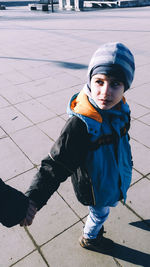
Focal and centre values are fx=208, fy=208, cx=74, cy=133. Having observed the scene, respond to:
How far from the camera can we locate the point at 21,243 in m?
2.17

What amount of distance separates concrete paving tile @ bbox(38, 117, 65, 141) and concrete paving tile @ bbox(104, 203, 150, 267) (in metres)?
1.74

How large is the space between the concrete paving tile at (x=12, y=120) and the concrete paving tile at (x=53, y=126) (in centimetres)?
31

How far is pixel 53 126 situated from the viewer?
155 inches

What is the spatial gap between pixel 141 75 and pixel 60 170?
17.9 ft

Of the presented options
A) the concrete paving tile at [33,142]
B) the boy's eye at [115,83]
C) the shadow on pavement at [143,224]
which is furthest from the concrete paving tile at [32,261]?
the boy's eye at [115,83]

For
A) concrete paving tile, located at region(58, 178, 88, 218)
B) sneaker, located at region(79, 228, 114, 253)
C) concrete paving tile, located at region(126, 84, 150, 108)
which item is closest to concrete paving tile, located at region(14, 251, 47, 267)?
sneaker, located at region(79, 228, 114, 253)

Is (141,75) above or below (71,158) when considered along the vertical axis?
below

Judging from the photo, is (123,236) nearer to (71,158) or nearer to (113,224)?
(113,224)

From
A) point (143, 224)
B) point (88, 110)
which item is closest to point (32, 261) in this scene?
point (143, 224)

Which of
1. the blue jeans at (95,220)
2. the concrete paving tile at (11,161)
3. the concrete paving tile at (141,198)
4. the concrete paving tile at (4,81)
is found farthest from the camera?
the concrete paving tile at (4,81)

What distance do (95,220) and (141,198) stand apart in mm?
912

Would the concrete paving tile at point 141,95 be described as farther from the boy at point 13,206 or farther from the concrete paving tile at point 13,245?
the boy at point 13,206

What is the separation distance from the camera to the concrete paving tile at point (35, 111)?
13.8ft

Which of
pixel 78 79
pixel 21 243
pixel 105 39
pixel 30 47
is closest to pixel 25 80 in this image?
pixel 78 79
